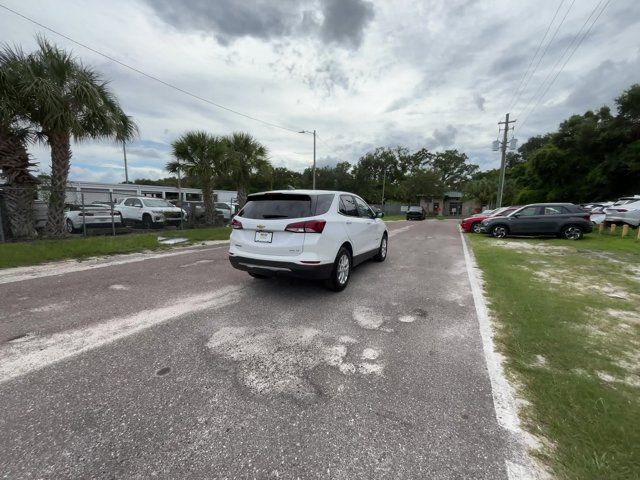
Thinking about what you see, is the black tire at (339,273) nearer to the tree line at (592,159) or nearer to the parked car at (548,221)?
the parked car at (548,221)

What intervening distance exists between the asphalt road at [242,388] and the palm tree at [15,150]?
6641 millimetres

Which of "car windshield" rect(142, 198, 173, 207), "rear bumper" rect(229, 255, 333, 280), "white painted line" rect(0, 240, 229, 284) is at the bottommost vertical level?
"white painted line" rect(0, 240, 229, 284)

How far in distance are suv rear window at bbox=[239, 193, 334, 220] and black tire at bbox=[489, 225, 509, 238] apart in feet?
39.4

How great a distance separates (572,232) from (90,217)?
→ 779 inches

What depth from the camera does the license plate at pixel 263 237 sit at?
4.51 m

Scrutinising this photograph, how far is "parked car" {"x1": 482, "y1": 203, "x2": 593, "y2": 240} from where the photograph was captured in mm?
12305

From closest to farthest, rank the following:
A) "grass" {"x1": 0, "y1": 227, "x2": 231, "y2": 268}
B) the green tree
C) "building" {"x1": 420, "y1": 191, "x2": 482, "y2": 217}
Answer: "grass" {"x1": 0, "y1": 227, "x2": 231, "y2": 268} < "building" {"x1": 420, "y1": 191, "x2": 482, "y2": 217} < the green tree

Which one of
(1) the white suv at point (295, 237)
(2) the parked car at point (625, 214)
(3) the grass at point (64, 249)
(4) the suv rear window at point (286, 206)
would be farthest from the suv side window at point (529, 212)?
(3) the grass at point (64, 249)

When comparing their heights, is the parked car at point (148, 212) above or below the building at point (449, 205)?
below

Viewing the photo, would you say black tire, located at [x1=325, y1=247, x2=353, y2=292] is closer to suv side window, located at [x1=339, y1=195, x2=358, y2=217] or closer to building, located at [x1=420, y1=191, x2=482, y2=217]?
suv side window, located at [x1=339, y1=195, x2=358, y2=217]

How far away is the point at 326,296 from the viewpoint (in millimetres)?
4777

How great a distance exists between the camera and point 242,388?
7.99 ft

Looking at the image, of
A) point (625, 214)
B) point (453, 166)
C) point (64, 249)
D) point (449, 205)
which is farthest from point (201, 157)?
point (453, 166)

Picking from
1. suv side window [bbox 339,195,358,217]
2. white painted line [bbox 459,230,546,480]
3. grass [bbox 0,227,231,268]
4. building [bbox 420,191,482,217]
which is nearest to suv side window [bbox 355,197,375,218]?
suv side window [bbox 339,195,358,217]
